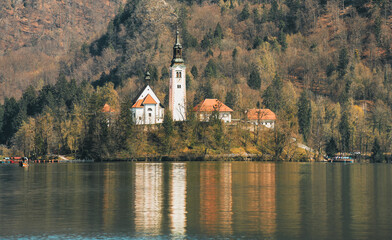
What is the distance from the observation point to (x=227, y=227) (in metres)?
42.4

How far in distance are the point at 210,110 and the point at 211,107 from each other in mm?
6953

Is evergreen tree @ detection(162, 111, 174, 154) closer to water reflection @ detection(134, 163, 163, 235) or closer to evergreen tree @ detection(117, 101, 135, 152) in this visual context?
evergreen tree @ detection(117, 101, 135, 152)

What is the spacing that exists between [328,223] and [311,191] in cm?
2353

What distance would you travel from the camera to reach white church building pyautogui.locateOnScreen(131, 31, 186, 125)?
6772 inches

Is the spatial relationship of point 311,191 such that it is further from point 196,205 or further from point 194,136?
point 194,136

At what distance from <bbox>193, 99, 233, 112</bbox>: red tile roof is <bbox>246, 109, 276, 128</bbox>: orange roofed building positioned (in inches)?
321

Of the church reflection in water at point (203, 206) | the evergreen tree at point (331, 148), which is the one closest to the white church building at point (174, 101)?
the evergreen tree at point (331, 148)

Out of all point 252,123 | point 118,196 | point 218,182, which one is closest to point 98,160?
point 252,123

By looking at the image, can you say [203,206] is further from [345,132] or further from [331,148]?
[345,132]

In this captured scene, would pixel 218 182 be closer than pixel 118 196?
No

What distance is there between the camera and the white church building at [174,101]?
172000 millimetres

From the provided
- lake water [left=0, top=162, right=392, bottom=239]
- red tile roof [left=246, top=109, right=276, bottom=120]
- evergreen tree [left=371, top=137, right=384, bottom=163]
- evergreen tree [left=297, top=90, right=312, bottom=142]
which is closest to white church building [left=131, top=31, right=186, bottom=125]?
red tile roof [left=246, top=109, right=276, bottom=120]

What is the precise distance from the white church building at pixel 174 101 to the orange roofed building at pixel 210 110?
492 cm

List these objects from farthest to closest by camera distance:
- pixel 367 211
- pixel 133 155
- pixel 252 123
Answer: pixel 252 123, pixel 133 155, pixel 367 211
